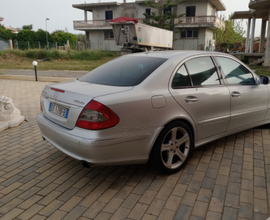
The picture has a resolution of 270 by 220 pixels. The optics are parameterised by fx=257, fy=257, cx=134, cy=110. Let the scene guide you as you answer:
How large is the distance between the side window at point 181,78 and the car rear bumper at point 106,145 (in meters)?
0.67

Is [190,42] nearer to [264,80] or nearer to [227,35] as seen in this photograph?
[227,35]

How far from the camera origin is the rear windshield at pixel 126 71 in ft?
10.3

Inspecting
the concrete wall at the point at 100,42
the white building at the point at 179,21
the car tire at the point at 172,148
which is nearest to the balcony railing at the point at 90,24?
the white building at the point at 179,21

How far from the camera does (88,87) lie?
9.98ft

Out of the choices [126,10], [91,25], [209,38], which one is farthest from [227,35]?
[91,25]

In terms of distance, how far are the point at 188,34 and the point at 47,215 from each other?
122 feet

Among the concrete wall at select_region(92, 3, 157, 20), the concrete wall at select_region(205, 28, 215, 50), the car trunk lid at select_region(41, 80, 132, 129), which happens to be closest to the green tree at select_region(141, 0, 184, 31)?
the concrete wall at select_region(92, 3, 157, 20)

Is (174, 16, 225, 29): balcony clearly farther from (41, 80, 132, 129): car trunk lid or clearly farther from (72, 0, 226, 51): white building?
(41, 80, 132, 129): car trunk lid

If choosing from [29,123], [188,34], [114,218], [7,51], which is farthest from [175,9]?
[114,218]

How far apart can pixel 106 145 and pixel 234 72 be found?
2485 millimetres

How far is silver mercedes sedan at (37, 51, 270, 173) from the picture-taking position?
2666 mm

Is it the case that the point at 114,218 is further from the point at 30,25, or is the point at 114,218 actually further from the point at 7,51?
the point at 30,25

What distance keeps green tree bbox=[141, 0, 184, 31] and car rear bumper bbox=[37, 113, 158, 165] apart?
111 ft

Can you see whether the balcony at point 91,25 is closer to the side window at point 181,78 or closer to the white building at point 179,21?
the white building at point 179,21
